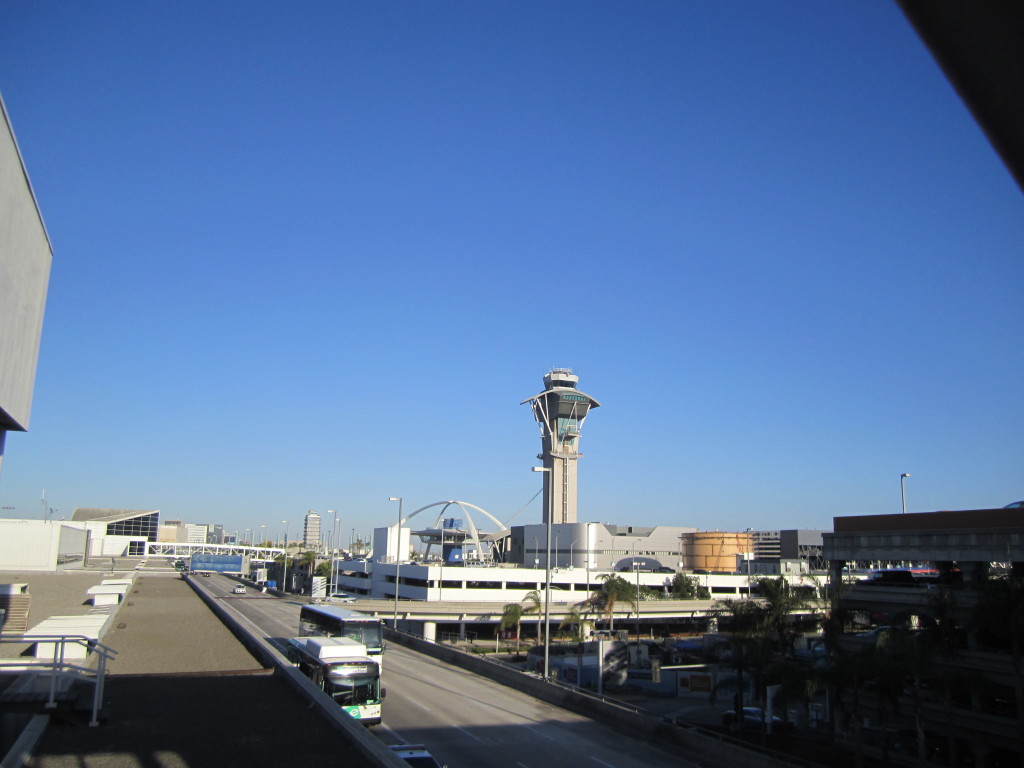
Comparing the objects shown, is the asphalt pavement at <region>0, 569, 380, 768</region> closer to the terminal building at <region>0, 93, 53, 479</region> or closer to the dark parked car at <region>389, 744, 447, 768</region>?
the dark parked car at <region>389, 744, 447, 768</region>

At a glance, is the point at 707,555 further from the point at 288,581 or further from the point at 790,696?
the point at 790,696

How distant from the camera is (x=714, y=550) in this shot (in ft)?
463

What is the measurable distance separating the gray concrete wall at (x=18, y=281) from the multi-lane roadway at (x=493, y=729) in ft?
53.6

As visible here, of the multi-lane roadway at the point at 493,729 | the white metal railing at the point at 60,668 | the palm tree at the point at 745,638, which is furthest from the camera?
the palm tree at the point at 745,638

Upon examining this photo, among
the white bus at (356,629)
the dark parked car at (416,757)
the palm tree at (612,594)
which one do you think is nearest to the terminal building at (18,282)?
the dark parked car at (416,757)

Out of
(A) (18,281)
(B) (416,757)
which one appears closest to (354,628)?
(B) (416,757)

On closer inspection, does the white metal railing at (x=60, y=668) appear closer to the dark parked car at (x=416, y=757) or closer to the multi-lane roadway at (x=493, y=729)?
the dark parked car at (x=416, y=757)

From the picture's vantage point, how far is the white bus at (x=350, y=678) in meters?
26.7

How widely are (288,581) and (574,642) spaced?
8913 cm

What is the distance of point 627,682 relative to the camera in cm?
5347

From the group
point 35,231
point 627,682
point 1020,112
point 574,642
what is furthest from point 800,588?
point 1020,112

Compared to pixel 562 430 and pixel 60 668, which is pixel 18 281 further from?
pixel 562 430

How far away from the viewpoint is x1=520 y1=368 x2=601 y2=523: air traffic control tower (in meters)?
171

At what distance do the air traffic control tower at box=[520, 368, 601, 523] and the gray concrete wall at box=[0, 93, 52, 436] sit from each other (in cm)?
15385
